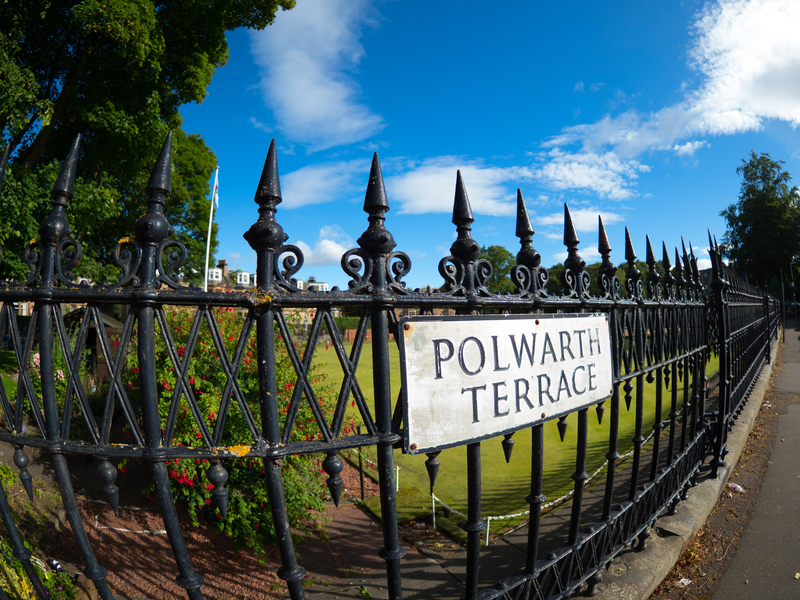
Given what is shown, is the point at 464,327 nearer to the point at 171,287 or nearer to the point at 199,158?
the point at 171,287

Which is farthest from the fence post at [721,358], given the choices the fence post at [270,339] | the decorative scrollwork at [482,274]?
the fence post at [270,339]

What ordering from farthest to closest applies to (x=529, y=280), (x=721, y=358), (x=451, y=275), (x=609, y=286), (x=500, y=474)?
(x=500, y=474) → (x=721, y=358) → (x=609, y=286) → (x=529, y=280) → (x=451, y=275)

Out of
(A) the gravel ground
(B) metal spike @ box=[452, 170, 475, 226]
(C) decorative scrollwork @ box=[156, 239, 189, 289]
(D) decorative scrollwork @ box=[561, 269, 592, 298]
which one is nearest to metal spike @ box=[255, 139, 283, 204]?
(C) decorative scrollwork @ box=[156, 239, 189, 289]

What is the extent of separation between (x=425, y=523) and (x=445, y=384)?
5.03 meters

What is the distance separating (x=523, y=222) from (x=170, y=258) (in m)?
1.67

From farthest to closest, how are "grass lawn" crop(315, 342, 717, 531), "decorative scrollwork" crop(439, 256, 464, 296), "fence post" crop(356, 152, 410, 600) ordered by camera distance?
1. "grass lawn" crop(315, 342, 717, 531)
2. "decorative scrollwork" crop(439, 256, 464, 296)
3. "fence post" crop(356, 152, 410, 600)

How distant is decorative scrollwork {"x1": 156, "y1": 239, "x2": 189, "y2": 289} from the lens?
4.84ft

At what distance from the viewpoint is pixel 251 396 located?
5.76 m

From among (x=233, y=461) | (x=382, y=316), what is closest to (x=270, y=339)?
(x=382, y=316)

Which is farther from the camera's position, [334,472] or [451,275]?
[451,275]

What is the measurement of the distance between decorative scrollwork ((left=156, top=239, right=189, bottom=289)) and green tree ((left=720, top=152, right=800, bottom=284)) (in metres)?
48.9

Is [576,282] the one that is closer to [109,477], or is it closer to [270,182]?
[270,182]

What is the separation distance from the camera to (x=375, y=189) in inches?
69.1

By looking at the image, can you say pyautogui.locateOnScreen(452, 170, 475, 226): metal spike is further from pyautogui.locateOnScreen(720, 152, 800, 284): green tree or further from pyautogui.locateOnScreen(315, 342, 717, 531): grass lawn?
pyautogui.locateOnScreen(720, 152, 800, 284): green tree
